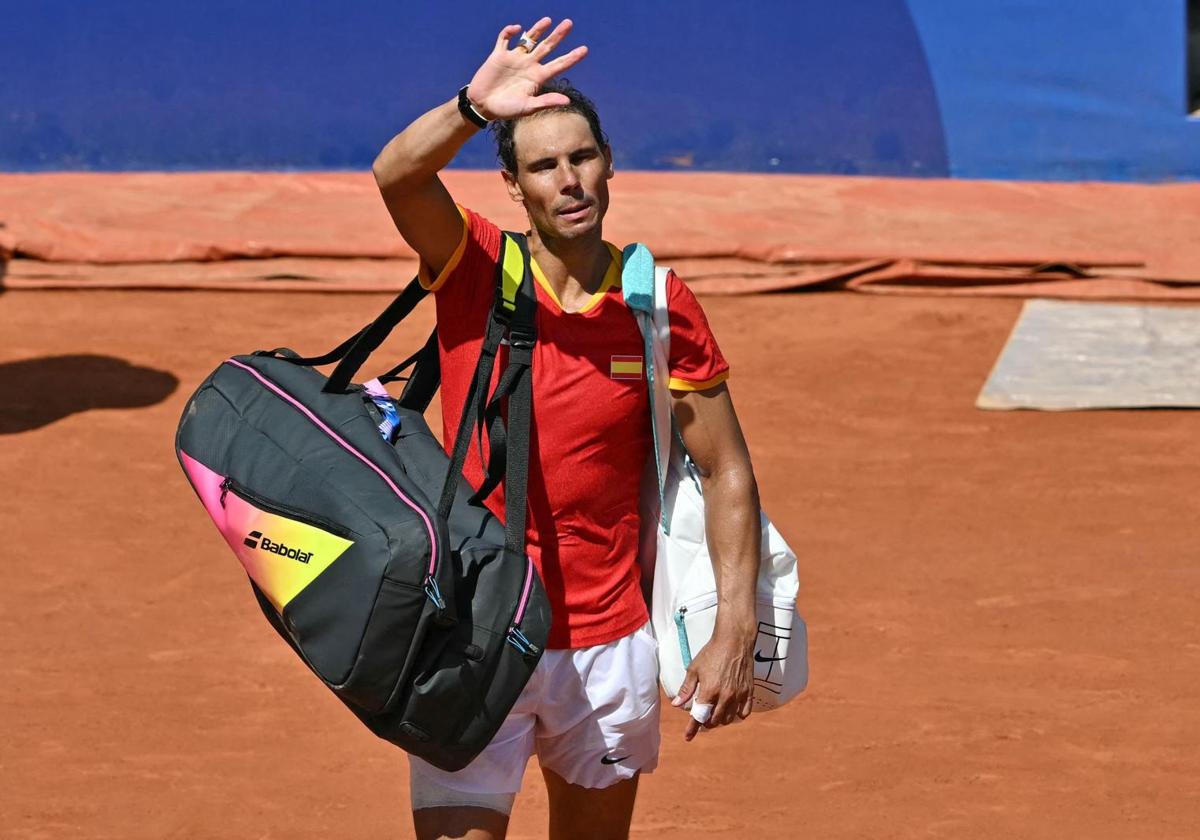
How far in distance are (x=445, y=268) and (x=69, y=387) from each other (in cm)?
599

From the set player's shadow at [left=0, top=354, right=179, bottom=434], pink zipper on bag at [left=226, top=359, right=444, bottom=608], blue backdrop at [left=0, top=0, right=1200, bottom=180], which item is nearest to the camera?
pink zipper on bag at [left=226, top=359, right=444, bottom=608]

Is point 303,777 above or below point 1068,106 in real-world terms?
above

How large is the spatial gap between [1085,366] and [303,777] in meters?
5.23

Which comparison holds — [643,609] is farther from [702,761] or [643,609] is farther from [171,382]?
[171,382]

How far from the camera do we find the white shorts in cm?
301

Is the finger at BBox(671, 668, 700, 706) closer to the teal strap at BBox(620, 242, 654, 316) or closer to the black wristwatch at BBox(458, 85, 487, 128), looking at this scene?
the teal strap at BBox(620, 242, 654, 316)

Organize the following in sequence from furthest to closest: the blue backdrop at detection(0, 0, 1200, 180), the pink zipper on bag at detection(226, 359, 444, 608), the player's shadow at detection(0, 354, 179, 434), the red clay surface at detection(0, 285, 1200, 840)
A: the blue backdrop at detection(0, 0, 1200, 180) → the player's shadow at detection(0, 354, 179, 434) → the red clay surface at detection(0, 285, 1200, 840) → the pink zipper on bag at detection(226, 359, 444, 608)

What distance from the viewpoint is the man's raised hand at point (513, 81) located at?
273 centimetres

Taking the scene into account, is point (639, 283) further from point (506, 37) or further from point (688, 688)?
point (688, 688)

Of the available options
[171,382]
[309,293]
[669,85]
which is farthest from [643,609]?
[669,85]

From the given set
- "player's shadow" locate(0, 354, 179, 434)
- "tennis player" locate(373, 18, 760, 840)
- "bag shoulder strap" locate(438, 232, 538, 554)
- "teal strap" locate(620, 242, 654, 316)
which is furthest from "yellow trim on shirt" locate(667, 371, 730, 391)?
"player's shadow" locate(0, 354, 179, 434)

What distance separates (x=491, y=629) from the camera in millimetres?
2787

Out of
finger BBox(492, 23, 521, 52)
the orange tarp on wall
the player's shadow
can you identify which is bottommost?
the orange tarp on wall

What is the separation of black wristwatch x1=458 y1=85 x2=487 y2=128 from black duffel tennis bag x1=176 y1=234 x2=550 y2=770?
32 cm
